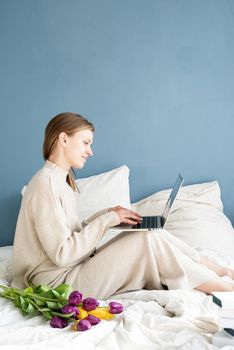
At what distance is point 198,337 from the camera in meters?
1.49

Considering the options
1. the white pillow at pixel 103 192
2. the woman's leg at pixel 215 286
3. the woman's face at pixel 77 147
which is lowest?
the woman's leg at pixel 215 286

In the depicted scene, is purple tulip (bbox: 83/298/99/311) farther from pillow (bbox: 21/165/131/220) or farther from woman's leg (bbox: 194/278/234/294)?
pillow (bbox: 21/165/131/220)

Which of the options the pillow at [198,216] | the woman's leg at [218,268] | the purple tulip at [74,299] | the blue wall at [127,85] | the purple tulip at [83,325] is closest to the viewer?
the purple tulip at [83,325]

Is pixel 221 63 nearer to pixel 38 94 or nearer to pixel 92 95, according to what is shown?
pixel 92 95

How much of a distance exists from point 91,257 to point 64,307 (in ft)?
1.43

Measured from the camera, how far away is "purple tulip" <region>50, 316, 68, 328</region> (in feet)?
5.39

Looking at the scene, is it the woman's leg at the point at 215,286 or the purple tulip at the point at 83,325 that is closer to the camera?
the purple tulip at the point at 83,325

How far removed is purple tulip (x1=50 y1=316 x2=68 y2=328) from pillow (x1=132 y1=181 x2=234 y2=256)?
1.13m

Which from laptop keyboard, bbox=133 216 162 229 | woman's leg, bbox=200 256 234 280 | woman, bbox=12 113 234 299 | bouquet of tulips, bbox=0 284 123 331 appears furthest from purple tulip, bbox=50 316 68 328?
woman's leg, bbox=200 256 234 280

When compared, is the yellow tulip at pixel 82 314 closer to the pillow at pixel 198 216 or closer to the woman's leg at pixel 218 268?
the woman's leg at pixel 218 268

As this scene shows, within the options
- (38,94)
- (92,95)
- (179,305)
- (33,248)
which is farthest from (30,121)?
(179,305)

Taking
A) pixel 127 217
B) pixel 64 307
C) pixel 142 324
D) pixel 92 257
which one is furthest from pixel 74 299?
pixel 127 217

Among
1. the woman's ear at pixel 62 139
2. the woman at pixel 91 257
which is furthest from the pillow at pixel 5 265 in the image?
the woman's ear at pixel 62 139

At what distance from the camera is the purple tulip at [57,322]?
5.39 feet
